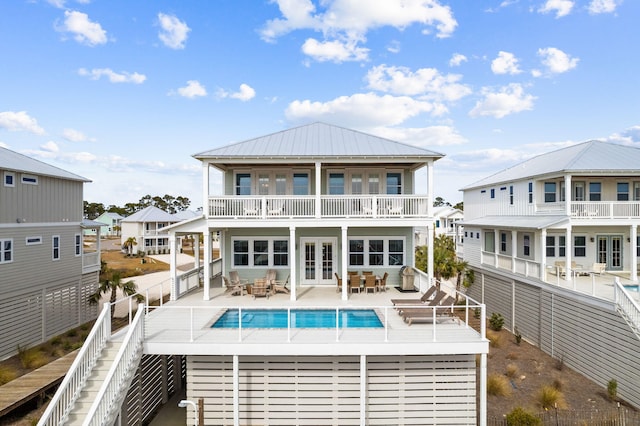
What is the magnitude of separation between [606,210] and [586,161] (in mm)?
2855

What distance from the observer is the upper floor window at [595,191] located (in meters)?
19.9

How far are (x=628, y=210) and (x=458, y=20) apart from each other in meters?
17.3

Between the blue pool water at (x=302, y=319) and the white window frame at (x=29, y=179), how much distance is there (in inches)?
478

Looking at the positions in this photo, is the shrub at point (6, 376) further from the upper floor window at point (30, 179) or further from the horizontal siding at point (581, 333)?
the horizontal siding at point (581, 333)

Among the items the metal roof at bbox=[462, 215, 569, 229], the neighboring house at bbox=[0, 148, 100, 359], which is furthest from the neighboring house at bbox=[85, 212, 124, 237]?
the metal roof at bbox=[462, 215, 569, 229]

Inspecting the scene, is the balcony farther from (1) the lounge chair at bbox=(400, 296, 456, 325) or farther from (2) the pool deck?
(2) the pool deck

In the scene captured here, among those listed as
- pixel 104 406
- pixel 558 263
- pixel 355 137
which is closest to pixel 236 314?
pixel 104 406

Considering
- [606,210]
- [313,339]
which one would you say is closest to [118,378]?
[313,339]

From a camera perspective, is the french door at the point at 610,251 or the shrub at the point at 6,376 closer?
the shrub at the point at 6,376

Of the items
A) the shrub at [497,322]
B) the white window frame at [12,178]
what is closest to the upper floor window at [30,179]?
the white window frame at [12,178]

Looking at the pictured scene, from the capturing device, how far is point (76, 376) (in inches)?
325

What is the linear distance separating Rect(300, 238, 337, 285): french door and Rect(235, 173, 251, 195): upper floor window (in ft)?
12.5

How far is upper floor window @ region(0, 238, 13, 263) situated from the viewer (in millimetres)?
14750

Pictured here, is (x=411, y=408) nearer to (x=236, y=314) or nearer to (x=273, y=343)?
(x=273, y=343)
